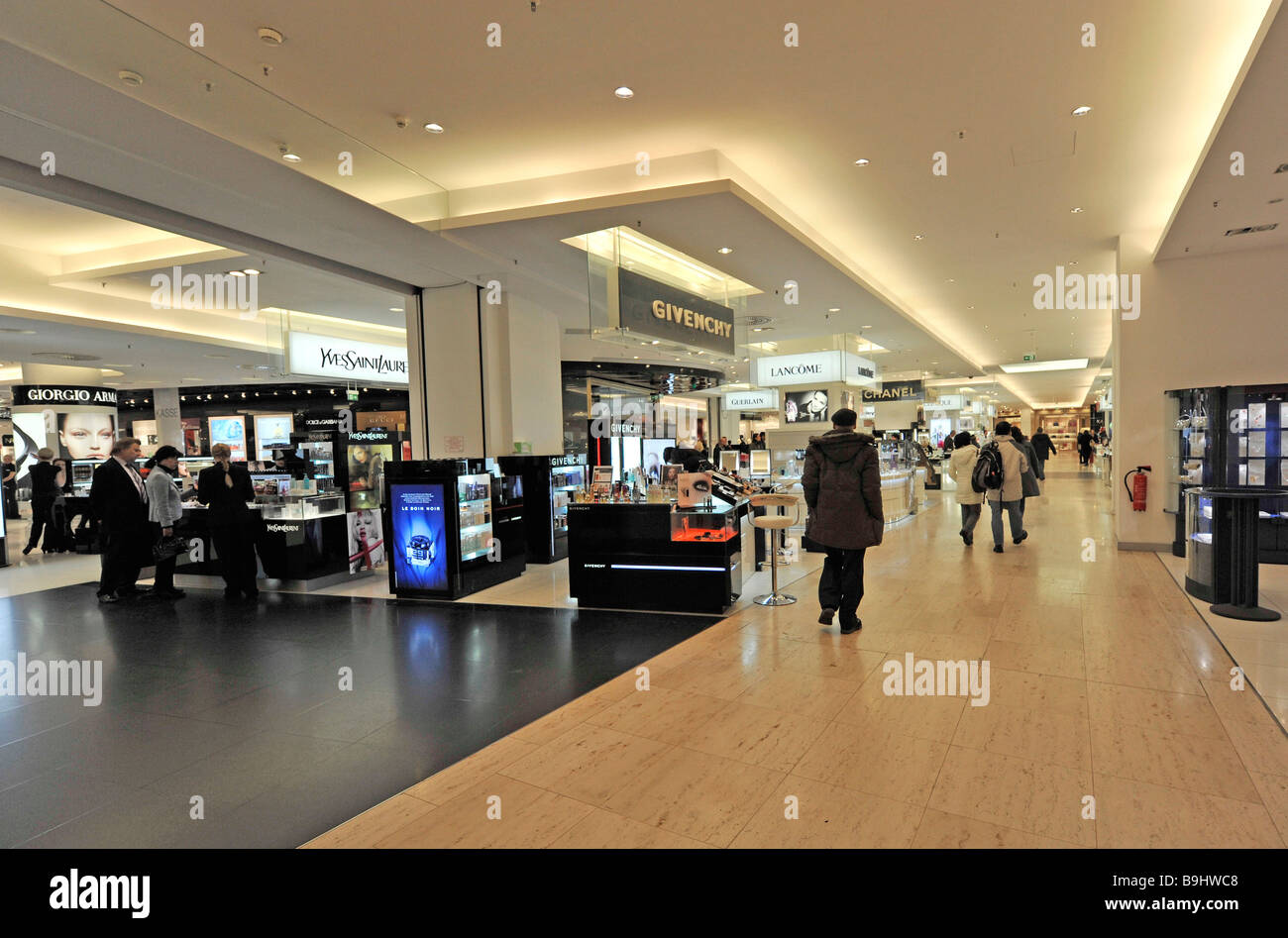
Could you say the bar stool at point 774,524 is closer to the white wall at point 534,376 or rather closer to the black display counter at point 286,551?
the white wall at point 534,376

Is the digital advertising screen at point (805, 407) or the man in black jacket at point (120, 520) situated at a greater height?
the digital advertising screen at point (805, 407)

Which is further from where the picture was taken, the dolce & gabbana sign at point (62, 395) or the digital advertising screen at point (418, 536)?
the dolce & gabbana sign at point (62, 395)

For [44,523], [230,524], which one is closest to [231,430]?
[44,523]

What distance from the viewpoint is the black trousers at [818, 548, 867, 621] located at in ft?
16.6

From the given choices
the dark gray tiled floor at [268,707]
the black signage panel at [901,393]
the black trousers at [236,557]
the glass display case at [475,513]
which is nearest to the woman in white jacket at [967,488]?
the dark gray tiled floor at [268,707]

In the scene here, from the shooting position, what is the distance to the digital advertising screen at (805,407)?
43.8 ft

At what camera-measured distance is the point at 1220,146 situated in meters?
4.47

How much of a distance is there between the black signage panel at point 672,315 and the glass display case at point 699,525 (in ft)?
5.17

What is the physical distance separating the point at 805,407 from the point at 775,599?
816 cm

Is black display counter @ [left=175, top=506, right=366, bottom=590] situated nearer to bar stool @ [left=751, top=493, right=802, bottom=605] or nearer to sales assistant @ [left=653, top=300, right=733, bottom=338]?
sales assistant @ [left=653, top=300, right=733, bottom=338]

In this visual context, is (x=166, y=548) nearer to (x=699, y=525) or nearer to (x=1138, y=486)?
(x=699, y=525)

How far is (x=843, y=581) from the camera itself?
513 centimetres

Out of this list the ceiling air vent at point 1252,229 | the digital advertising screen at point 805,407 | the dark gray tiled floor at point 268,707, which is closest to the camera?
the dark gray tiled floor at point 268,707
